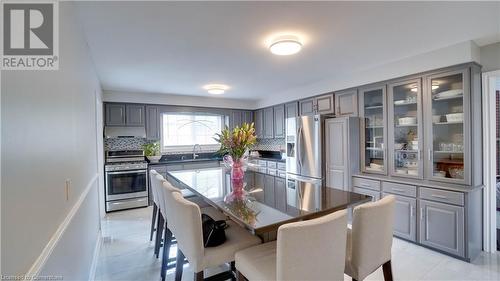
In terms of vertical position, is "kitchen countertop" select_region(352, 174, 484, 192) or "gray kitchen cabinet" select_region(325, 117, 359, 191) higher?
"gray kitchen cabinet" select_region(325, 117, 359, 191)

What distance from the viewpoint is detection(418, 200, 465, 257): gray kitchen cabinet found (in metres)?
2.55

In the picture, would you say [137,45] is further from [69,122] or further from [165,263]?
[165,263]

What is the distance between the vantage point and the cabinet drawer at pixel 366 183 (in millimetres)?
3312

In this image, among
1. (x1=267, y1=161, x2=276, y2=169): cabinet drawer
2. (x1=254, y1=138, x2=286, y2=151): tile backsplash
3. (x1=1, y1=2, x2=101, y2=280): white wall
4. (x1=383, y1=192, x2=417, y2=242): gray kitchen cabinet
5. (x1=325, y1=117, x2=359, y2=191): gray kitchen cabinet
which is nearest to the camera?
(x1=1, y1=2, x2=101, y2=280): white wall

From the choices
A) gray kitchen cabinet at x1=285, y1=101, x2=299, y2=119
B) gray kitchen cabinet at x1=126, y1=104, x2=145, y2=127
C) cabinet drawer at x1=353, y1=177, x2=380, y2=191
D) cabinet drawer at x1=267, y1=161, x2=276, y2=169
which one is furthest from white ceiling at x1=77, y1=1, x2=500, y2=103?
cabinet drawer at x1=267, y1=161, x2=276, y2=169

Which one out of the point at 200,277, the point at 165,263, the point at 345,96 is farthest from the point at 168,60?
the point at 345,96

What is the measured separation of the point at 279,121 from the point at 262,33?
10.7 feet

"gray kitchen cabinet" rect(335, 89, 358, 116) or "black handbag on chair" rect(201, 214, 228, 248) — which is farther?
"gray kitchen cabinet" rect(335, 89, 358, 116)

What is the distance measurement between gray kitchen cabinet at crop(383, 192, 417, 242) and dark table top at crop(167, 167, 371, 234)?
1539mm

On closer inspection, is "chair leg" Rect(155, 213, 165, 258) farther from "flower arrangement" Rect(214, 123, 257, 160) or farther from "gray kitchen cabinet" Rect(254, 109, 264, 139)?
"gray kitchen cabinet" Rect(254, 109, 264, 139)

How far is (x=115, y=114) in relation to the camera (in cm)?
480

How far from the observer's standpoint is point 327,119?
394cm

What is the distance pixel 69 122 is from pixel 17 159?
84cm

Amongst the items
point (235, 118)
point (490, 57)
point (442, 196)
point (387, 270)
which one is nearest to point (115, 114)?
point (235, 118)
